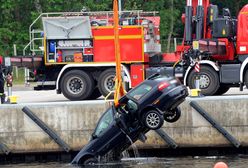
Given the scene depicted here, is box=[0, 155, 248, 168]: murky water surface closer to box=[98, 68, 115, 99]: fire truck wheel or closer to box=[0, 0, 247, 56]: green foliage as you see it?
box=[98, 68, 115, 99]: fire truck wheel

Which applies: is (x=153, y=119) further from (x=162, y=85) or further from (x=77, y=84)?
(x=77, y=84)

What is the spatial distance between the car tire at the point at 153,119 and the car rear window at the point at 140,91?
444 millimetres

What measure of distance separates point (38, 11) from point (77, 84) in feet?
86.1

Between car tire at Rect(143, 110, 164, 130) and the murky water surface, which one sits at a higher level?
car tire at Rect(143, 110, 164, 130)

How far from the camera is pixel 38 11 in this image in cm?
5166

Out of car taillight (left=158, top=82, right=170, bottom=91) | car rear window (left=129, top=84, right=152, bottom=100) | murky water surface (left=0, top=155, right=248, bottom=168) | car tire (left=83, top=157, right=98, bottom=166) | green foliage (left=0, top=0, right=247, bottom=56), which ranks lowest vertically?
murky water surface (left=0, top=155, right=248, bottom=168)

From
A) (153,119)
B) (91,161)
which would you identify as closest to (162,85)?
(153,119)

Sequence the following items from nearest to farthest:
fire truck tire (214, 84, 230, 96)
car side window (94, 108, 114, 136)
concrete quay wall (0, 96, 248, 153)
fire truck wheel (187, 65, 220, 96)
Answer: car side window (94, 108, 114, 136) → concrete quay wall (0, 96, 248, 153) → fire truck wheel (187, 65, 220, 96) → fire truck tire (214, 84, 230, 96)

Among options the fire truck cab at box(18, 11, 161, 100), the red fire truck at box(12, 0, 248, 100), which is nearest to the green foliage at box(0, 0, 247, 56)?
the red fire truck at box(12, 0, 248, 100)

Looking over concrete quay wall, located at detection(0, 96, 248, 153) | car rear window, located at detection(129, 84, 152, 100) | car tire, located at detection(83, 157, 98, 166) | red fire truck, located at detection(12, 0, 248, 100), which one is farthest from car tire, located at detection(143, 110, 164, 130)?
red fire truck, located at detection(12, 0, 248, 100)

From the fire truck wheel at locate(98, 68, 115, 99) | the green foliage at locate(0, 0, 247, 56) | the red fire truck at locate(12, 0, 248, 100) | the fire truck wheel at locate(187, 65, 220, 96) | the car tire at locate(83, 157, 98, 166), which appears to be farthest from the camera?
the green foliage at locate(0, 0, 247, 56)

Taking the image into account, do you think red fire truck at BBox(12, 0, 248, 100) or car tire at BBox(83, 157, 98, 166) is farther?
red fire truck at BBox(12, 0, 248, 100)

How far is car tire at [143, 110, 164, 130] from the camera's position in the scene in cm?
1744

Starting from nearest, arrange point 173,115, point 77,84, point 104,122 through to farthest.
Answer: point 104,122
point 173,115
point 77,84
